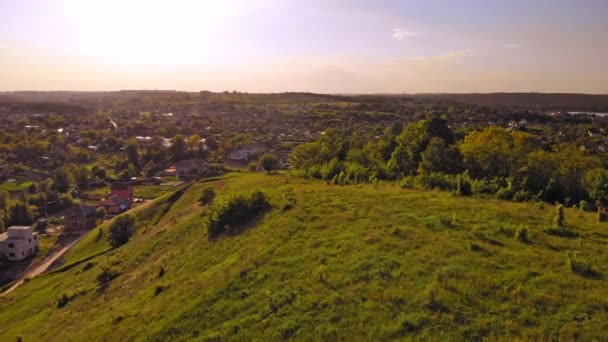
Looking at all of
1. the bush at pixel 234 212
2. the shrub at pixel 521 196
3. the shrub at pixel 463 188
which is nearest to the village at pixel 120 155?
the shrub at pixel 521 196

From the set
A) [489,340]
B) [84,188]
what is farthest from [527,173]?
[84,188]

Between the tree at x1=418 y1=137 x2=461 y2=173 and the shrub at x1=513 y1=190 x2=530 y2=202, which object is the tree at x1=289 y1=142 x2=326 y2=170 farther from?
the shrub at x1=513 y1=190 x2=530 y2=202

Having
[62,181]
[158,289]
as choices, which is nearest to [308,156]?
[158,289]

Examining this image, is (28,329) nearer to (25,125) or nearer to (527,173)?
(527,173)

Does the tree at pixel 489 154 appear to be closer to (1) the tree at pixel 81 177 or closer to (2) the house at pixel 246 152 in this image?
(1) the tree at pixel 81 177

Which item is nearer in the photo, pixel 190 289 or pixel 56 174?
pixel 190 289

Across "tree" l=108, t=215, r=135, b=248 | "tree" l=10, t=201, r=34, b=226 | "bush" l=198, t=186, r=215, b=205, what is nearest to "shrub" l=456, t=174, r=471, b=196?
"bush" l=198, t=186, r=215, b=205
